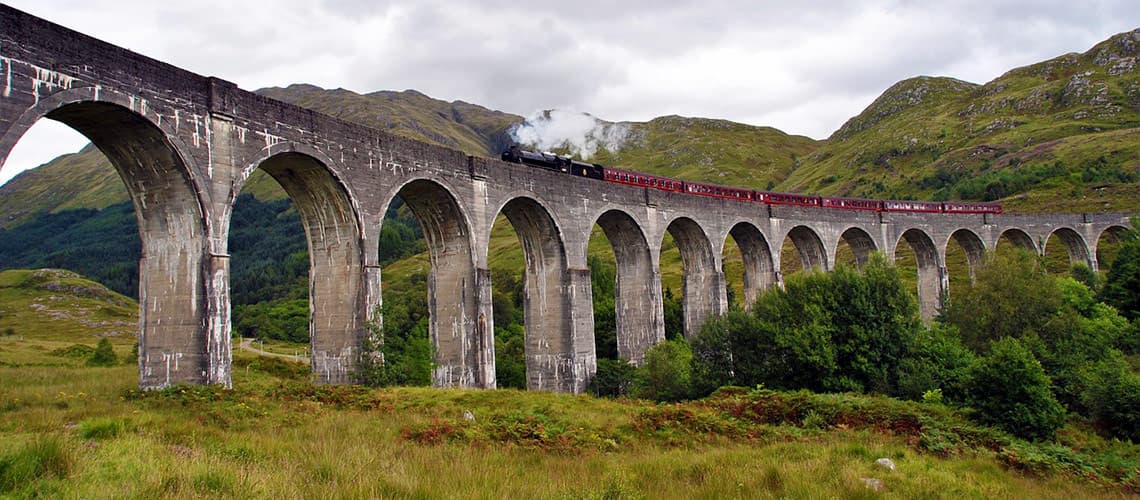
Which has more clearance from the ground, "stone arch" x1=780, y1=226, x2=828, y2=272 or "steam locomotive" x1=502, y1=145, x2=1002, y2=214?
"steam locomotive" x1=502, y1=145, x2=1002, y2=214

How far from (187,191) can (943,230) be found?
4928cm

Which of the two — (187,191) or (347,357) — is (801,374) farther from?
(187,191)

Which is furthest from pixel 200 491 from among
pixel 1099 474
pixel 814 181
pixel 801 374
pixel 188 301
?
pixel 814 181

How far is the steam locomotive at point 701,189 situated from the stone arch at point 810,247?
6.32 ft

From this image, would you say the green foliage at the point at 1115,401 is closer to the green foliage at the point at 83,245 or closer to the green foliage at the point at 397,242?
the green foliage at the point at 397,242

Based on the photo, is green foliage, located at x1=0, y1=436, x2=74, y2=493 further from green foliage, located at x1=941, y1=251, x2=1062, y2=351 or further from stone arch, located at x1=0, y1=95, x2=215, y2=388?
green foliage, located at x1=941, y1=251, x2=1062, y2=351

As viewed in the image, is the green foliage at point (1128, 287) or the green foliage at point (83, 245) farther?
the green foliage at point (83, 245)

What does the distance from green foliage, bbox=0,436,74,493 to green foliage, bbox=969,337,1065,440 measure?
21.5 m

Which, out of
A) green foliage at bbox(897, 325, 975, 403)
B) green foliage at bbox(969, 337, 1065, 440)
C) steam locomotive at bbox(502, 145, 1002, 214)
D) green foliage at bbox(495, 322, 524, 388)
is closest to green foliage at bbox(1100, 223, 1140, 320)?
steam locomotive at bbox(502, 145, 1002, 214)

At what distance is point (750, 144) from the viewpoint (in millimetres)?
199625

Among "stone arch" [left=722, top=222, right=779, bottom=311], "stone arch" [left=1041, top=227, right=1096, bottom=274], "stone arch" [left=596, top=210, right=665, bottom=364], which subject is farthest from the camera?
"stone arch" [left=1041, top=227, right=1096, bottom=274]

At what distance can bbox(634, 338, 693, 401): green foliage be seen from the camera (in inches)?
1145

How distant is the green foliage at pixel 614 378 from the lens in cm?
3147

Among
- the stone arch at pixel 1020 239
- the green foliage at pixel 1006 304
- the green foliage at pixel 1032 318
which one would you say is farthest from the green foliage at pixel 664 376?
the stone arch at pixel 1020 239
